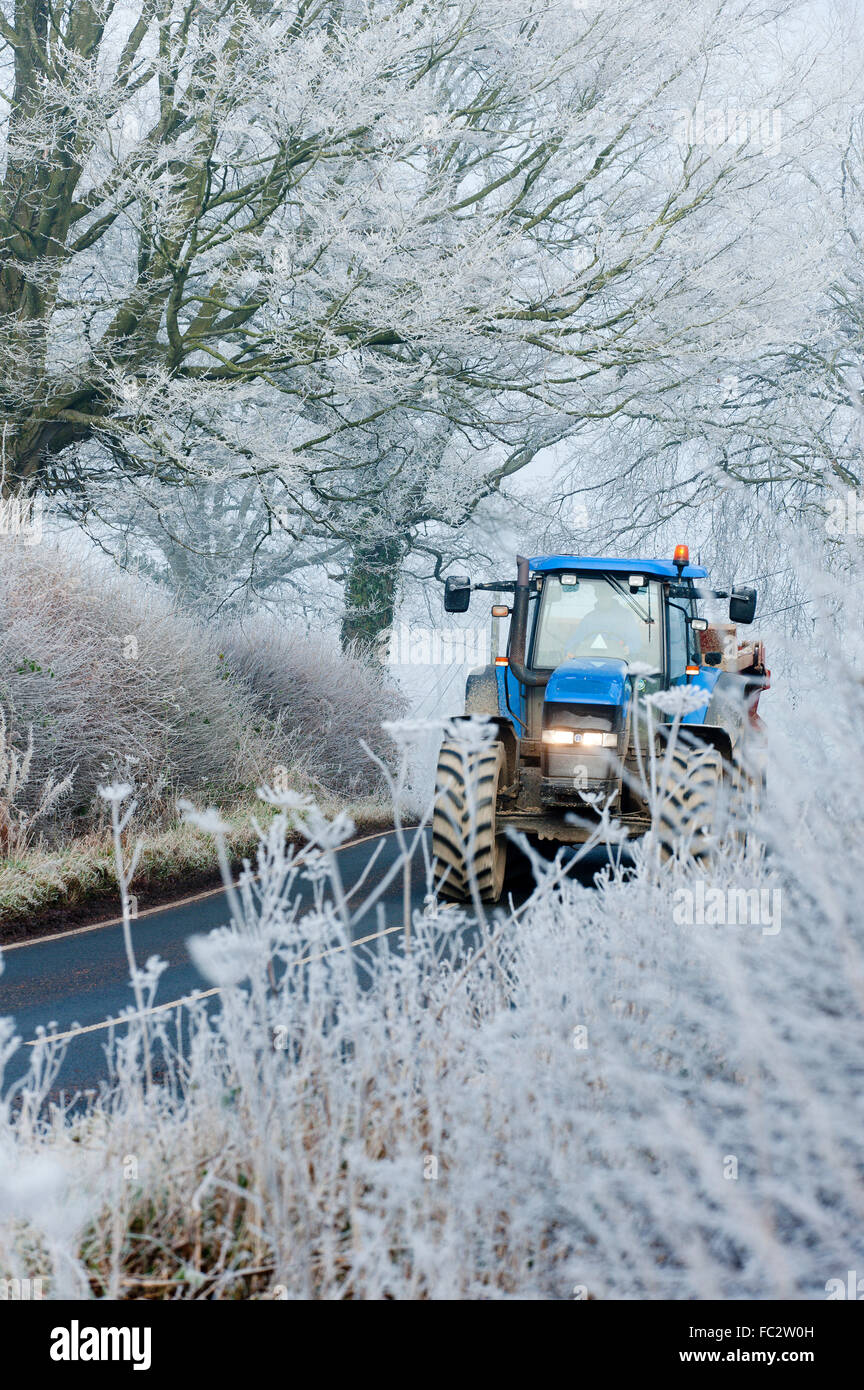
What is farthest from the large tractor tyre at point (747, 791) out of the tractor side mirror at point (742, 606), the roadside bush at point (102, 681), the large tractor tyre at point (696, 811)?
the roadside bush at point (102, 681)

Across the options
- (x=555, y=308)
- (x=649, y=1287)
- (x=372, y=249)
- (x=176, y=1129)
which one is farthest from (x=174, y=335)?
(x=649, y=1287)

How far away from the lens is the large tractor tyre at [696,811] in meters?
3.85

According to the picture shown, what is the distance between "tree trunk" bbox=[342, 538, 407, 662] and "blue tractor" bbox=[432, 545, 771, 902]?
746 centimetres

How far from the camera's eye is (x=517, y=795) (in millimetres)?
8219

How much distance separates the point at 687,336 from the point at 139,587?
619 centimetres

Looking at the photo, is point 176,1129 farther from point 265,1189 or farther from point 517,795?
point 517,795

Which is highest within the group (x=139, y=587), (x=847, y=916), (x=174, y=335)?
(x=174, y=335)

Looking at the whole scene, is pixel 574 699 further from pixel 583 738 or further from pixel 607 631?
pixel 607 631

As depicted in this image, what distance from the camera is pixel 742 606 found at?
7.95 meters

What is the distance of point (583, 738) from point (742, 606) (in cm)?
140

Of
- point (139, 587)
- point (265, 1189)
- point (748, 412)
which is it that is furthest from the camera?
point (748, 412)

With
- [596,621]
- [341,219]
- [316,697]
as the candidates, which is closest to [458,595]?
[596,621]

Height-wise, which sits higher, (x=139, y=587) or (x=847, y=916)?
(x=139, y=587)

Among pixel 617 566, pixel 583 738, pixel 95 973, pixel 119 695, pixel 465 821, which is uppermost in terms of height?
pixel 617 566
